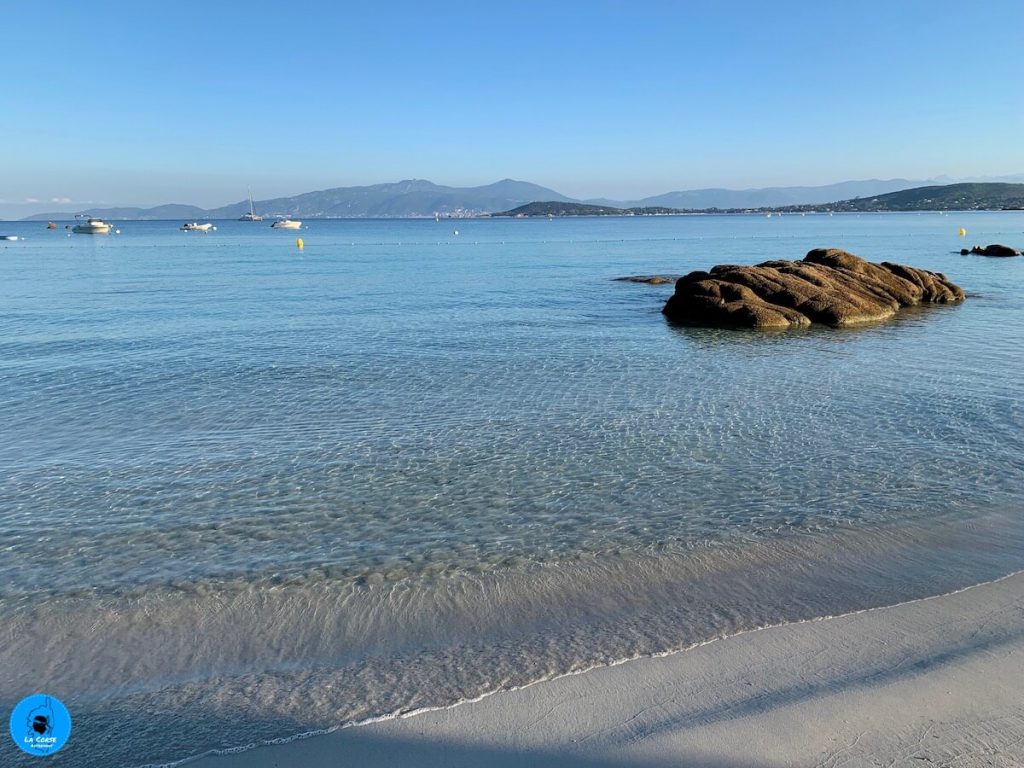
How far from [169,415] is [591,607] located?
1058cm

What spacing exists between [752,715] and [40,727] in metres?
5.03

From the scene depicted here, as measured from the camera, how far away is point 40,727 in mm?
4953

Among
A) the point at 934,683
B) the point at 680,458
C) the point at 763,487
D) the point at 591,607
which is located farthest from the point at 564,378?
the point at 934,683

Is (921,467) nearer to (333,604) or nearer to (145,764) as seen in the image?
(333,604)

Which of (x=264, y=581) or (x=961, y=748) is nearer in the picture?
(x=961, y=748)

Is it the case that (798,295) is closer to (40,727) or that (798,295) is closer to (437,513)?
(437,513)

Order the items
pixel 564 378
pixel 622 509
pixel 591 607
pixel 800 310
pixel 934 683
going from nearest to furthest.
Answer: pixel 934 683 < pixel 591 607 < pixel 622 509 < pixel 564 378 < pixel 800 310

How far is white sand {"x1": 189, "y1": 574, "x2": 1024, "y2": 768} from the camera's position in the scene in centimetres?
480

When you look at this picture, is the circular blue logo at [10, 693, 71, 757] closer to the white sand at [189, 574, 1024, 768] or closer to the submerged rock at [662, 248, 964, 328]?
the white sand at [189, 574, 1024, 768]

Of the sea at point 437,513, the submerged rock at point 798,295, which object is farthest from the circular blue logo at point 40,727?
the submerged rock at point 798,295

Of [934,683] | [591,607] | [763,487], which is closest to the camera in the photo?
[934,683]

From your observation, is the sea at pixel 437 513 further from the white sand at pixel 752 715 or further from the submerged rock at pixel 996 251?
the submerged rock at pixel 996 251

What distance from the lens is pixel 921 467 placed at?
35.6 feet

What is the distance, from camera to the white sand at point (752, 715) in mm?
4801
